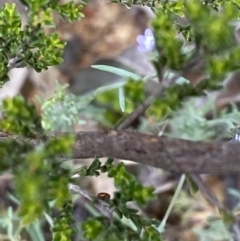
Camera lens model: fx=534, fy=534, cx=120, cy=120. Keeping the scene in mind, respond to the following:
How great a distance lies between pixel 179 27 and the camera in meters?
0.80

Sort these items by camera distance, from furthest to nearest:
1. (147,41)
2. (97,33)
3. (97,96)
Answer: (97,33), (147,41), (97,96)

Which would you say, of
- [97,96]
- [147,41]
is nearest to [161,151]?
[97,96]

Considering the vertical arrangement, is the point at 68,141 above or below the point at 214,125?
above

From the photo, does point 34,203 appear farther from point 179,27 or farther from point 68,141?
point 179,27

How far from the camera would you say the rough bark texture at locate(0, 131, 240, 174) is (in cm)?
72

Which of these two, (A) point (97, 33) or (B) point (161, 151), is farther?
(A) point (97, 33)

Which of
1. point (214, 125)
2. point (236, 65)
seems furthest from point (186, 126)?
point (236, 65)

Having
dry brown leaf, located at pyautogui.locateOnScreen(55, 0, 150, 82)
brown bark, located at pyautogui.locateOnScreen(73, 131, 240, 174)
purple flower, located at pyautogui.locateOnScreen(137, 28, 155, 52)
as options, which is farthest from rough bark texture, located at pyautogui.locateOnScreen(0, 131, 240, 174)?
dry brown leaf, located at pyautogui.locateOnScreen(55, 0, 150, 82)

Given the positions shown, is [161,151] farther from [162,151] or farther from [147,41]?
[147,41]

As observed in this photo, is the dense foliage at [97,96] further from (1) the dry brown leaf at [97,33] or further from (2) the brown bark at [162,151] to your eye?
(1) the dry brown leaf at [97,33]

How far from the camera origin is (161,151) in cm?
73

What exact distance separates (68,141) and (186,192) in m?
1.33

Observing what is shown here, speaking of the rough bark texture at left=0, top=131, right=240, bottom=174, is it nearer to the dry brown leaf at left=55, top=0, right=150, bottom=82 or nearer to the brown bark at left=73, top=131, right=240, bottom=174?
the brown bark at left=73, top=131, right=240, bottom=174

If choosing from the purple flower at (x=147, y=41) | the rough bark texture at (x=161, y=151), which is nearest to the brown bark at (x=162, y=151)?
the rough bark texture at (x=161, y=151)
